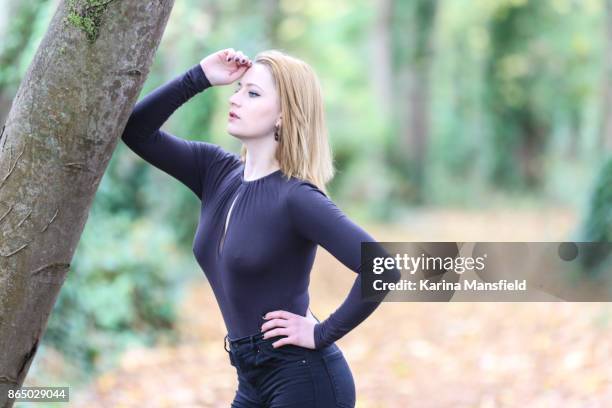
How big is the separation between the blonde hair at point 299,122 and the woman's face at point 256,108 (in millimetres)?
29

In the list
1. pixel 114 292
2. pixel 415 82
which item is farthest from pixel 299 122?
pixel 415 82

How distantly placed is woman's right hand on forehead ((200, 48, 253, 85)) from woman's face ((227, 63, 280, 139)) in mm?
150

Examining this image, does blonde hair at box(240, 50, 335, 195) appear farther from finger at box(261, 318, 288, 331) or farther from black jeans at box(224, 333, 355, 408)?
black jeans at box(224, 333, 355, 408)

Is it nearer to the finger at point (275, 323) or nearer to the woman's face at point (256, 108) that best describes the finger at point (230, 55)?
the woman's face at point (256, 108)

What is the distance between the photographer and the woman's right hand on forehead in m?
3.35

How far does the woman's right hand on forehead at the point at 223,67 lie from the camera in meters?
3.35

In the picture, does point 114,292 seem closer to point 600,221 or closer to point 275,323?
point 600,221

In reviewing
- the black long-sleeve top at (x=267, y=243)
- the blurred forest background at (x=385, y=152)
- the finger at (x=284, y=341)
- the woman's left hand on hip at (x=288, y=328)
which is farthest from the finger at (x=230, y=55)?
the blurred forest background at (x=385, y=152)

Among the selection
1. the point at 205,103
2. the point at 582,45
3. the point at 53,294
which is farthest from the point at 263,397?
the point at 582,45

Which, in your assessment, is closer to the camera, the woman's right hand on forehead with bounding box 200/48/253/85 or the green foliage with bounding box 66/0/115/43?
the green foliage with bounding box 66/0/115/43

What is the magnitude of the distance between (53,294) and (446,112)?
33.6m

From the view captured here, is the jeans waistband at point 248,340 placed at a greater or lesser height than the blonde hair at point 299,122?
lesser

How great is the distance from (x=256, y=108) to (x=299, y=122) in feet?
0.56

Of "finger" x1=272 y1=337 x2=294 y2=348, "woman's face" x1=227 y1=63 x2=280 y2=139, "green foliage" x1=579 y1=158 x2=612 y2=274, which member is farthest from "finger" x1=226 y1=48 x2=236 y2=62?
"green foliage" x1=579 y1=158 x2=612 y2=274
